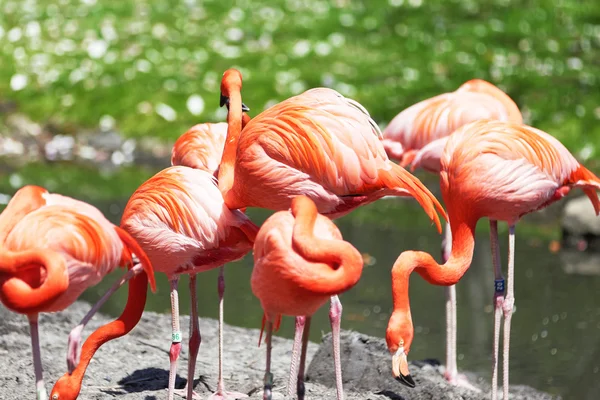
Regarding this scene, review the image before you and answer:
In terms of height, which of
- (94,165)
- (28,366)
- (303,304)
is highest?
(303,304)

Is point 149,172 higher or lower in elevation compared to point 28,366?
lower

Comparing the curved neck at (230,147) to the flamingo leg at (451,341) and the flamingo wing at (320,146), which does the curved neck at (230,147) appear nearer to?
the flamingo wing at (320,146)

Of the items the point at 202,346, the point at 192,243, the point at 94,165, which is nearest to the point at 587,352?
the point at 202,346

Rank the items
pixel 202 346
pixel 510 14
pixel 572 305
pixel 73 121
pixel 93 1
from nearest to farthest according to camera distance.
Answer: pixel 202 346, pixel 572 305, pixel 73 121, pixel 510 14, pixel 93 1

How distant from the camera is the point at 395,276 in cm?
408

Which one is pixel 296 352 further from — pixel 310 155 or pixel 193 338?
pixel 310 155

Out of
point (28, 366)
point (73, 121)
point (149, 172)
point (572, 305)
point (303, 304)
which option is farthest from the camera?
point (73, 121)

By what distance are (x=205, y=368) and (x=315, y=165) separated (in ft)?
5.10

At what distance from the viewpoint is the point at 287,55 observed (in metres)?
14.9

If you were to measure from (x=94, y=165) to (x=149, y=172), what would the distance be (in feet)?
2.88

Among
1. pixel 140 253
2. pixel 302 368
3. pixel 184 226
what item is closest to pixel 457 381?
pixel 302 368

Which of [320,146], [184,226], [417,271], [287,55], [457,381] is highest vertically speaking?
[320,146]

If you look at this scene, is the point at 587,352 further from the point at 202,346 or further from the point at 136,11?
the point at 136,11

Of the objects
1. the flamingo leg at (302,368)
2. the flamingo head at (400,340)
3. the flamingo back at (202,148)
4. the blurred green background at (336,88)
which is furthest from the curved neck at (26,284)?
the blurred green background at (336,88)
